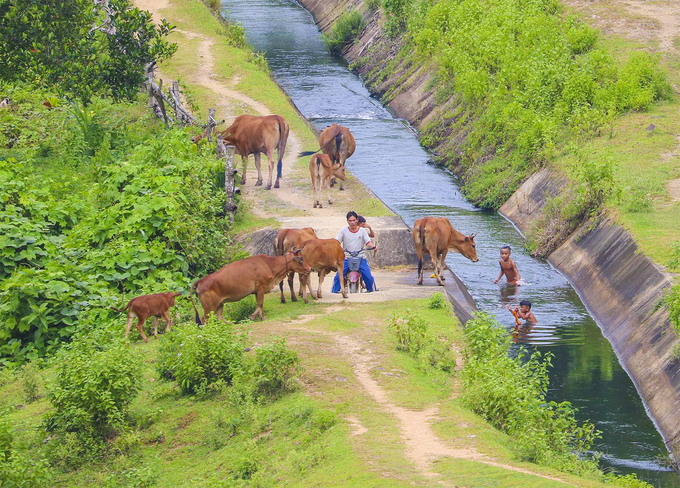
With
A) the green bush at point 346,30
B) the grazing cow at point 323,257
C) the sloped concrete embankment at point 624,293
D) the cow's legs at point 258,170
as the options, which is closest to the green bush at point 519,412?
the sloped concrete embankment at point 624,293

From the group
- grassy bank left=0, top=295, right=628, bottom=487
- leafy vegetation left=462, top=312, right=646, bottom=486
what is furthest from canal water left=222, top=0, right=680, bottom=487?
grassy bank left=0, top=295, right=628, bottom=487

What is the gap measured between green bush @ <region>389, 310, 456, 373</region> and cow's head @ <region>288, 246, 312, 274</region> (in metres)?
2.09

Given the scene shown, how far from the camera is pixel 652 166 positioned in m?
22.3

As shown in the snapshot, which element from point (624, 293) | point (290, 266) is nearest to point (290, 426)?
point (290, 266)

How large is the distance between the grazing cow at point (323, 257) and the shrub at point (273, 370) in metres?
3.96

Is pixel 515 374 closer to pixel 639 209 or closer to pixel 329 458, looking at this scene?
pixel 329 458

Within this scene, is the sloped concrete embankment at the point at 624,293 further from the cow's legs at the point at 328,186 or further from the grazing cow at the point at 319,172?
the grazing cow at the point at 319,172

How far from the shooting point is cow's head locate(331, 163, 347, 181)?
69.4 feet

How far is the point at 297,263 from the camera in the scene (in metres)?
14.8

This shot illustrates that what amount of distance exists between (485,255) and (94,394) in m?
12.6

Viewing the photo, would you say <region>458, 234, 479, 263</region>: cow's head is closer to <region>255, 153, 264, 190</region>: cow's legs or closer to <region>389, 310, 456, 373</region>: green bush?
<region>389, 310, 456, 373</region>: green bush

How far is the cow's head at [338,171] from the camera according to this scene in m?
21.2

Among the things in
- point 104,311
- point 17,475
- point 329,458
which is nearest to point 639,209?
point 104,311

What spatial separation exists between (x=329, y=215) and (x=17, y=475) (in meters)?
11.2
